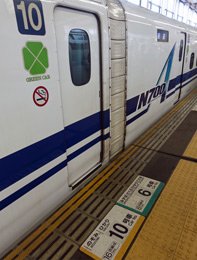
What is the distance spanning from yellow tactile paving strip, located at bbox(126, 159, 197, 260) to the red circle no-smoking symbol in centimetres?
174

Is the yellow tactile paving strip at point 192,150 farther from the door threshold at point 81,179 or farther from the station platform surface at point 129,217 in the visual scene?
the door threshold at point 81,179

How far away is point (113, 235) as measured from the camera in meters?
2.31

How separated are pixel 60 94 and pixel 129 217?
167 centimetres

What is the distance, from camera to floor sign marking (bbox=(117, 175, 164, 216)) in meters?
2.69

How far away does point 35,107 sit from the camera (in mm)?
1968

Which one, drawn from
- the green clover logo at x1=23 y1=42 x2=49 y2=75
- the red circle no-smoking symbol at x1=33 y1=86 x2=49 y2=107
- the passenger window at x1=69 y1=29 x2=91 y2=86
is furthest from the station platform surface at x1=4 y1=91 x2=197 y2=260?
the green clover logo at x1=23 y1=42 x2=49 y2=75

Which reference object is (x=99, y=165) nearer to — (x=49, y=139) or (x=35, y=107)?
(x=49, y=139)

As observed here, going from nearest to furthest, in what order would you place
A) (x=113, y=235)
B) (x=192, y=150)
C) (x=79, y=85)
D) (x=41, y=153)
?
(x=41, y=153)
(x=113, y=235)
(x=79, y=85)
(x=192, y=150)

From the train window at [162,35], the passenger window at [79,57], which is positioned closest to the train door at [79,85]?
the passenger window at [79,57]

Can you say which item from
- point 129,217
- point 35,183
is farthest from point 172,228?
point 35,183

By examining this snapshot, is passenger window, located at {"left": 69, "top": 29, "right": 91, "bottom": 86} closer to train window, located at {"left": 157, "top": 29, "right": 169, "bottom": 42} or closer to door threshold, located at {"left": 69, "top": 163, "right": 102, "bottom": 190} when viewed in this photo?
door threshold, located at {"left": 69, "top": 163, "right": 102, "bottom": 190}

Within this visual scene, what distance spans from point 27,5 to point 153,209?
2579 millimetres

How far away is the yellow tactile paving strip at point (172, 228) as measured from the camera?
2.11 m

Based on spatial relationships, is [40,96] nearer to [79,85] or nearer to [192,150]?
[79,85]
